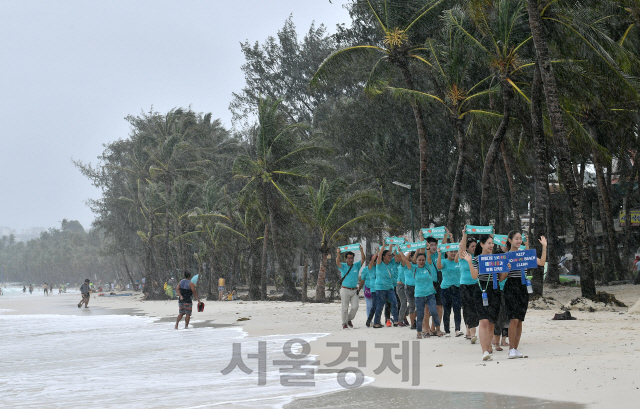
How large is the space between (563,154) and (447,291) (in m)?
7.06

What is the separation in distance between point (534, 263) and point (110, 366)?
7.06 metres

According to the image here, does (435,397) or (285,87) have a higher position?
(285,87)

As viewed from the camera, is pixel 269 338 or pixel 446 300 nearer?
pixel 446 300

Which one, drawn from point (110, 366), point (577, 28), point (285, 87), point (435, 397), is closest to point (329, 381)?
point (435, 397)

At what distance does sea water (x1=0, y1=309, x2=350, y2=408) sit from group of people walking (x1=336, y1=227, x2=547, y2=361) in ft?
5.22

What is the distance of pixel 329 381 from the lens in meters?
8.18

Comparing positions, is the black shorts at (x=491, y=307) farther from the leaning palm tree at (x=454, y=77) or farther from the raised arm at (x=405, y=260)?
the leaning palm tree at (x=454, y=77)

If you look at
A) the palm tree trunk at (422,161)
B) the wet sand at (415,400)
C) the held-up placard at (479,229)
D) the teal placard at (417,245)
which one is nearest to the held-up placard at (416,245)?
the teal placard at (417,245)

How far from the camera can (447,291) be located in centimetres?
1121

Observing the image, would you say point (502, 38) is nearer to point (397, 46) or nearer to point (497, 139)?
point (497, 139)

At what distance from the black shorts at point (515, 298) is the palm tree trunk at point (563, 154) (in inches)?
340

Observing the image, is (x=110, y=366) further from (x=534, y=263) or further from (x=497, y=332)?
(x=534, y=263)

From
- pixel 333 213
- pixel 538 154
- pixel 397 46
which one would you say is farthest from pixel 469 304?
pixel 333 213

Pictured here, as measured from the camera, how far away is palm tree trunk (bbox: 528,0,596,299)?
53.0ft
